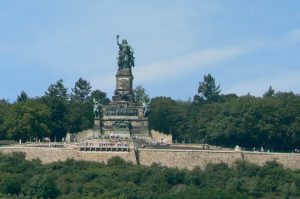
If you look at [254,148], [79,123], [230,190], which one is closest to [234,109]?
[254,148]

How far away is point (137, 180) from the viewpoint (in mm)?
77312

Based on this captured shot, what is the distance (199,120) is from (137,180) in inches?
809

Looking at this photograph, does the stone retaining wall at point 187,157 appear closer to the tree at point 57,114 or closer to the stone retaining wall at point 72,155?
the stone retaining wall at point 72,155

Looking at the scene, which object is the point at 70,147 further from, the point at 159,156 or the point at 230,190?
the point at 230,190

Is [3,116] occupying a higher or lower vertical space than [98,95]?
lower

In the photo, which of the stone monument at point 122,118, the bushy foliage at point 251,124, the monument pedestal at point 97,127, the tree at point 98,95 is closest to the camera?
the stone monument at point 122,118

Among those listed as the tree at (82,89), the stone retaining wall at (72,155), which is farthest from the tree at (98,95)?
the stone retaining wall at (72,155)

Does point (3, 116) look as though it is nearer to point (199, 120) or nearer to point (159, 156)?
point (199, 120)

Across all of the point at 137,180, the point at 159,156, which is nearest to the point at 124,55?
the point at 159,156

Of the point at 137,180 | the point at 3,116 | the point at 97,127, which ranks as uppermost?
the point at 3,116

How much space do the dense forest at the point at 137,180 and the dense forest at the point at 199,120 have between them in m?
10.5

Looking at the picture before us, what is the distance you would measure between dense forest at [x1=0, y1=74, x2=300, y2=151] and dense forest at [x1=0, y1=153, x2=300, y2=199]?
34.5 ft

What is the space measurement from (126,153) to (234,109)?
15134mm

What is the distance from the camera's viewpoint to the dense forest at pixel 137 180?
246ft
